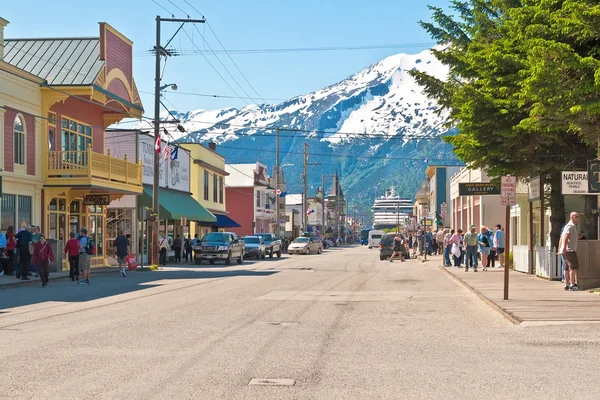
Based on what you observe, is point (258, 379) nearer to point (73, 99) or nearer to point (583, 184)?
point (583, 184)

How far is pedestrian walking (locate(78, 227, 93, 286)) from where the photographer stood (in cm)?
2588

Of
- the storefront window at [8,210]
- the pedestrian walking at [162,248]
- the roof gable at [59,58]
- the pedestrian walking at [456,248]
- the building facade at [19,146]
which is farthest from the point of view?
the pedestrian walking at [162,248]

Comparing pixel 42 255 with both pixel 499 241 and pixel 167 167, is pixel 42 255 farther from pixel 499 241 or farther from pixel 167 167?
pixel 167 167

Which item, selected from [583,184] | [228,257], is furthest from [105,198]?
[583,184]

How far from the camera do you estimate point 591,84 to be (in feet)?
52.0

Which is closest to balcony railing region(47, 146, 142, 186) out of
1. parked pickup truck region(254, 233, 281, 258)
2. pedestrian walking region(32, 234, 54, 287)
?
pedestrian walking region(32, 234, 54, 287)

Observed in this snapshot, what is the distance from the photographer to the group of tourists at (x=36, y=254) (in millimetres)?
24734

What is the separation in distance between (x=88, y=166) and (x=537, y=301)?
2163 centimetres

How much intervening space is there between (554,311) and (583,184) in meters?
4.72

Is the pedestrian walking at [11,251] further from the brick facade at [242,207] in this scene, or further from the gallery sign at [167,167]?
the brick facade at [242,207]

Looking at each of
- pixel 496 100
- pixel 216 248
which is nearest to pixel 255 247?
pixel 216 248

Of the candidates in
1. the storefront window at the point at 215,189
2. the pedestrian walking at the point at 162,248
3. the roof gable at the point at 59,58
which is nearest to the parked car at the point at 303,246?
the storefront window at the point at 215,189

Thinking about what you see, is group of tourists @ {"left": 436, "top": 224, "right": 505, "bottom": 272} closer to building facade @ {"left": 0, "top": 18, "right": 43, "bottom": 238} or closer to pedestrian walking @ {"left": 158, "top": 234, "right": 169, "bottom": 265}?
pedestrian walking @ {"left": 158, "top": 234, "right": 169, "bottom": 265}

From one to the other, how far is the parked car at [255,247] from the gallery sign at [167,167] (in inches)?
225
